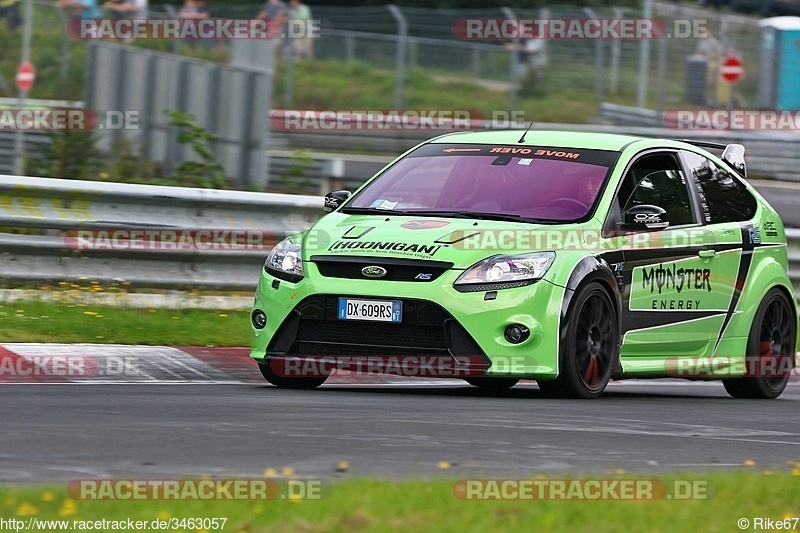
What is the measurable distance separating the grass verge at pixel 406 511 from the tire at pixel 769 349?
537 centimetres

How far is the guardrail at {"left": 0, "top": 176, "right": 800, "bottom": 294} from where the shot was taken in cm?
1181

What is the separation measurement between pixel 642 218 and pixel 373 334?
1.80 meters

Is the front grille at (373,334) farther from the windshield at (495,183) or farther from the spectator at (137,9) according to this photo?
the spectator at (137,9)

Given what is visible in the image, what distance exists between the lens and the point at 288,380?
9281 millimetres

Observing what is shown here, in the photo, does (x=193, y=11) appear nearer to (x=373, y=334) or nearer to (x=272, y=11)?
(x=272, y=11)

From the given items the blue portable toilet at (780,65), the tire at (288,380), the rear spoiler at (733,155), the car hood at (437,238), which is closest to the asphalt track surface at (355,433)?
the tire at (288,380)

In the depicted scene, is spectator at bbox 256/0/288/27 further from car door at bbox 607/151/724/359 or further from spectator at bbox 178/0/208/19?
car door at bbox 607/151/724/359

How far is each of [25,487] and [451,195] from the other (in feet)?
15.7

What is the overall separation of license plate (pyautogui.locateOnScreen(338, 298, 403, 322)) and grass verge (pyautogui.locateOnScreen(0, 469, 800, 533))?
315 centimetres

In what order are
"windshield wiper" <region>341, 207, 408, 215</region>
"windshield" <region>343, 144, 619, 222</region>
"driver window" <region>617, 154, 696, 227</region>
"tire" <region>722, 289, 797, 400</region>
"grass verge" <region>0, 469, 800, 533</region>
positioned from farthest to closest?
"tire" <region>722, 289, 797, 400</region>
"driver window" <region>617, 154, 696, 227</region>
"windshield wiper" <region>341, 207, 408, 215</region>
"windshield" <region>343, 144, 619, 222</region>
"grass verge" <region>0, 469, 800, 533</region>

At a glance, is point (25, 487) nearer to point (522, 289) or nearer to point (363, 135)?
point (522, 289)

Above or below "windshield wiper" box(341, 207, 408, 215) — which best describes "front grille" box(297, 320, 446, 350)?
below

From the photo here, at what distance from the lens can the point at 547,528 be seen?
4.89 metres

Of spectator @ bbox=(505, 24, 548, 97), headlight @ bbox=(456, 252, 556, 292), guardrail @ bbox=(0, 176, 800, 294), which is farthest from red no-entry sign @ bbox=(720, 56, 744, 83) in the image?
headlight @ bbox=(456, 252, 556, 292)
